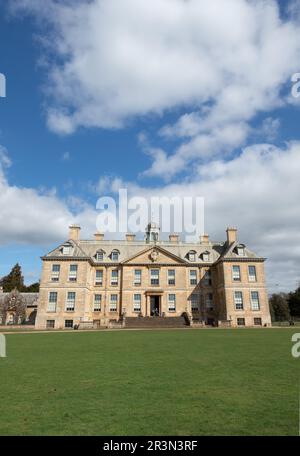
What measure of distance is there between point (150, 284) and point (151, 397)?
135 feet

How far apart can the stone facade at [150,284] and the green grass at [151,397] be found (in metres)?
33.6

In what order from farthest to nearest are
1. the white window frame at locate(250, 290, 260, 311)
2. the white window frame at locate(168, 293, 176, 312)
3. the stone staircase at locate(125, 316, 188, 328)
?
1. the white window frame at locate(168, 293, 176, 312)
2. the white window frame at locate(250, 290, 260, 311)
3. the stone staircase at locate(125, 316, 188, 328)

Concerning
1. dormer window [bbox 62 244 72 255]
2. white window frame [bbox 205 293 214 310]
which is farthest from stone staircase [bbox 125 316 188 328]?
dormer window [bbox 62 244 72 255]

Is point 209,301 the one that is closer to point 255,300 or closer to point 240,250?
point 255,300

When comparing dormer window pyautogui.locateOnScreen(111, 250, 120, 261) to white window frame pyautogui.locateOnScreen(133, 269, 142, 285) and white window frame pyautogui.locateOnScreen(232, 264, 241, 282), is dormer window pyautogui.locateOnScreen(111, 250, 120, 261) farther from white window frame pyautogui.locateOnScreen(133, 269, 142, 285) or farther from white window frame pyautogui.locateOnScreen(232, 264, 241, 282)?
white window frame pyautogui.locateOnScreen(232, 264, 241, 282)

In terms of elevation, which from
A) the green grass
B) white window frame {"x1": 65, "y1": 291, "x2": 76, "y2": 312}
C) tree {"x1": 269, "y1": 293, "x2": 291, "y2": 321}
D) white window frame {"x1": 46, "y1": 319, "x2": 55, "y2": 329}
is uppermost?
tree {"x1": 269, "y1": 293, "x2": 291, "y2": 321}

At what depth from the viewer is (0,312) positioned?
5975cm

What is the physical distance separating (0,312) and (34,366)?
55180mm

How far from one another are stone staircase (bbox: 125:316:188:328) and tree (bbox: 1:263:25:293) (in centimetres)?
4858

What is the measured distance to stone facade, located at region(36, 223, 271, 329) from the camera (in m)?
44.3
